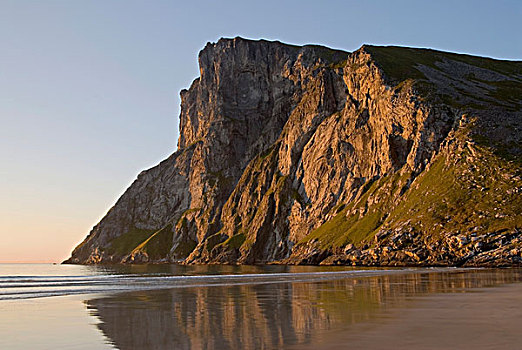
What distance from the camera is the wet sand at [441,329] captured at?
14945mm

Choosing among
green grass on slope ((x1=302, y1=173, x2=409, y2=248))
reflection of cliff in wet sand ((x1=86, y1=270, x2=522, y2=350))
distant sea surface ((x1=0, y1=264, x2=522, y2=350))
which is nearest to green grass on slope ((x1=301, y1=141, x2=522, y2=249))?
green grass on slope ((x1=302, y1=173, x2=409, y2=248))

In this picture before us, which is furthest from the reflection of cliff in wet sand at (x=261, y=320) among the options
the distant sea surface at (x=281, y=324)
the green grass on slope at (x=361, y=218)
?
the green grass on slope at (x=361, y=218)

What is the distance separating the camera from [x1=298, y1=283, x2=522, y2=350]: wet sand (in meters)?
14.9

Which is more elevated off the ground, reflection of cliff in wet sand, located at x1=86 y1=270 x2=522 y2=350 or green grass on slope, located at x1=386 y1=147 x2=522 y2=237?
green grass on slope, located at x1=386 y1=147 x2=522 y2=237

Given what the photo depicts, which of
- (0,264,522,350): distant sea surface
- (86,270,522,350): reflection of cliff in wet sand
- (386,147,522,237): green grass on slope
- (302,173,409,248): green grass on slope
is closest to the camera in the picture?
(0,264,522,350): distant sea surface

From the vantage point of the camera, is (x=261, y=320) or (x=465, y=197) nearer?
(x=261, y=320)

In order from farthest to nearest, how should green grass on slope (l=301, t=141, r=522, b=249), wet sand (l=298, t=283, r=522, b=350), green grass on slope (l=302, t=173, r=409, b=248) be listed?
green grass on slope (l=302, t=173, r=409, b=248) → green grass on slope (l=301, t=141, r=522, b=249) → wet sand (l=298, t=283, r=522, b=350)

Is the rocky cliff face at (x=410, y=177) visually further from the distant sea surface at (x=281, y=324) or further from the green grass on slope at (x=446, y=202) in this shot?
the distant sea surface at (x=281, y=324)

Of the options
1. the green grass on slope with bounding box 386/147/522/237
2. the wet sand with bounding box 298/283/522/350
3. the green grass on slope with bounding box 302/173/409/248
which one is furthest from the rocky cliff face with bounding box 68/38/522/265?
the wet sand with bounding box 298/283/522/350

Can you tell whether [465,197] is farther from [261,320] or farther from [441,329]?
[441,329]

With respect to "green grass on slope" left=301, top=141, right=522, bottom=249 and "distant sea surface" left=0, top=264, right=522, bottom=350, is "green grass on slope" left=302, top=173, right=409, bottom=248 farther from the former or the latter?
"distant sea surface" left=0, top=264, right=522, bottom=350

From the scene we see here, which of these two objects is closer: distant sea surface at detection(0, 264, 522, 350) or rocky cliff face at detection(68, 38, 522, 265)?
distant sea surface at detection(0, 264, 522, 350)

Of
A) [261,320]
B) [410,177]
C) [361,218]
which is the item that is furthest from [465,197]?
[261,320]

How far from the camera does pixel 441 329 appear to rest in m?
17.7
